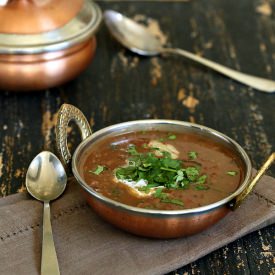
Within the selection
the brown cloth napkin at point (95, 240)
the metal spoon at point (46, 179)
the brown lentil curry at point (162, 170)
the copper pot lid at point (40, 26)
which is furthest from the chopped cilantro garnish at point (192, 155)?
the copper pot lid at point (40, 26)

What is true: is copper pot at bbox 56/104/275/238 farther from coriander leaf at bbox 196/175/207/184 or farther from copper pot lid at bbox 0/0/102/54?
copper pot lid at bbox 0/0/102/54

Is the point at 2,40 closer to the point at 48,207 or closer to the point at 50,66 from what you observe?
the point at 50,66

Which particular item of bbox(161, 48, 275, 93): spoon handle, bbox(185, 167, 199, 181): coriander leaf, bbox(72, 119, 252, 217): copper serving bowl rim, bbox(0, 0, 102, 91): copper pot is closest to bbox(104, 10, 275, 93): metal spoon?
bbox(161, 48, 275, 93): spoon handle

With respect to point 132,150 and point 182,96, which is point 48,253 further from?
point 182,96

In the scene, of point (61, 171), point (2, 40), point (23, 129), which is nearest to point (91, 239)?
point (61, 171)

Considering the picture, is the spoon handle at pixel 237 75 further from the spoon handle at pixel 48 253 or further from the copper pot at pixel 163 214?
the spoon handle at pixel 48 253

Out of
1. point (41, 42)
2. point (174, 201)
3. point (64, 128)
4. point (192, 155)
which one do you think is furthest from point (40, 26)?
point (174, 201)
